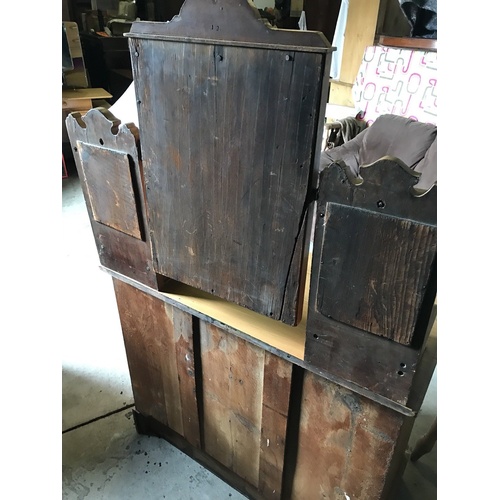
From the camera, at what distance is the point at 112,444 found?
1509 mm

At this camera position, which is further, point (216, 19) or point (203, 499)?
point (203, 499)

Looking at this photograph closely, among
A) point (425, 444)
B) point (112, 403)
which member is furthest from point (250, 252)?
point (112, 403)

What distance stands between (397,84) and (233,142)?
8.59ft

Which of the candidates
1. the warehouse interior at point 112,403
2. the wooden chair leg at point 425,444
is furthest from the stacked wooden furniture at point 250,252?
the wooden chair leg at point 425,444

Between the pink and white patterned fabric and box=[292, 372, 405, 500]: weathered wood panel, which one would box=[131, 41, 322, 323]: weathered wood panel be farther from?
the pink and white patterned fabric

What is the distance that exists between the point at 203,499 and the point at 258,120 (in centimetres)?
125

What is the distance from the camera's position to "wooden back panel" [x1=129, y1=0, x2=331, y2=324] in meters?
0.60

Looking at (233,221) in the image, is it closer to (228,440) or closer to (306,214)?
(306,214)

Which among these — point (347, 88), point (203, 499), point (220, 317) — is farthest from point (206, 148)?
point (347, 88)

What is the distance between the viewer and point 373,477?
906mm

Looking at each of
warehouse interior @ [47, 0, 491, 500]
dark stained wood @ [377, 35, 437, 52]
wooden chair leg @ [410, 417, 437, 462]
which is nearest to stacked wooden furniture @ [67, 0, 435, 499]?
warehouse interior @ [47, 0, 491, 500]

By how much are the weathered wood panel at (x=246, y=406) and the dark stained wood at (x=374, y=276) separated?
0.21 m

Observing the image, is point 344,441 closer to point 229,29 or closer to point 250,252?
point 250,252

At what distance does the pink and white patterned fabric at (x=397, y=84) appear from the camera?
2652 mm
